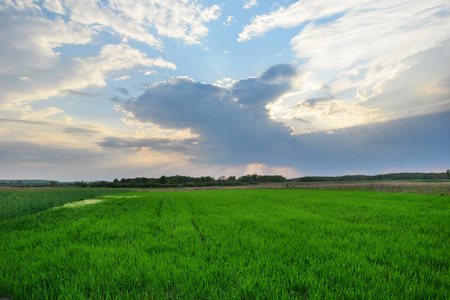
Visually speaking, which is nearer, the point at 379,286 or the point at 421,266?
the point at 379,286

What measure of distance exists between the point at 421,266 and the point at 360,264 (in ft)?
4.20

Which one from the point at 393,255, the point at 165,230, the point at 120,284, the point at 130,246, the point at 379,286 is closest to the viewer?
the point at 379,286

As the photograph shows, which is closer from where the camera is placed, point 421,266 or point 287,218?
point 421,266

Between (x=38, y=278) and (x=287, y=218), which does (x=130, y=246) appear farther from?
(x=287, y=218)

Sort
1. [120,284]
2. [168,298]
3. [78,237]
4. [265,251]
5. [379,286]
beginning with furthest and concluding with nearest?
[78,237], [265,251], [120,284], [379,286], [168,298]

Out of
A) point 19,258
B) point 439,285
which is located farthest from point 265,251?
point 19,258

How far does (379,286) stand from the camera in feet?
12.6

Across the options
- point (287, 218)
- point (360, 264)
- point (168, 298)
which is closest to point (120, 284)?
point (168, 298)

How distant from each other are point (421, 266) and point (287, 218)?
6213mm

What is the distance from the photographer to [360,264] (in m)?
4.88

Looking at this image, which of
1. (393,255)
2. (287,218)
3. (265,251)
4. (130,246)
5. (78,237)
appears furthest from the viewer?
(287,218)

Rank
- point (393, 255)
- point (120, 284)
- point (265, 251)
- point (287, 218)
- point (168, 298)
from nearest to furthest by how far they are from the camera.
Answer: point (168, 298) < point (120, 284) < point (393, 255) < point (265, 251) < point (287, 218)

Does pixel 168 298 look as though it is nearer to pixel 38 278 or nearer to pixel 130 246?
pixel 38 278

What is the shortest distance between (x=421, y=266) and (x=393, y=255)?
0.70 meters
